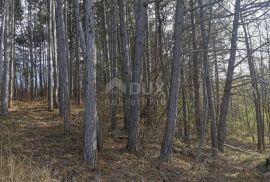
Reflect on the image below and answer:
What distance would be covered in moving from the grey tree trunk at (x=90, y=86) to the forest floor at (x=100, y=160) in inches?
17.4

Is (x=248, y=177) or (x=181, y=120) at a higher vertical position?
(x=181, y=120)

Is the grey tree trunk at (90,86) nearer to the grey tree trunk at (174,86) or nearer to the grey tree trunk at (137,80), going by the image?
the grey tree trunk at (137,80)

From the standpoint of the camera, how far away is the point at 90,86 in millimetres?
8586

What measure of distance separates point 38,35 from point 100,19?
10.8m

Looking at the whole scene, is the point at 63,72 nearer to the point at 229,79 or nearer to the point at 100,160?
the point at 100,160

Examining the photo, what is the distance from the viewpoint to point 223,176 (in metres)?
10.3

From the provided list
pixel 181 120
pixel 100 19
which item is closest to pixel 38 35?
pixel 100 19

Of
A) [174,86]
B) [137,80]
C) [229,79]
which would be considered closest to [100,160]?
[137,80]

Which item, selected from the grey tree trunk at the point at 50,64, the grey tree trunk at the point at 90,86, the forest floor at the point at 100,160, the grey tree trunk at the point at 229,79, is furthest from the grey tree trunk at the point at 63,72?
the grey tree trunk at the point at 229,79

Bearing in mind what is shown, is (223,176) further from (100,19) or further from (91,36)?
(100,19)

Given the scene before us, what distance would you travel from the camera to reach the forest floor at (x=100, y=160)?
784cm

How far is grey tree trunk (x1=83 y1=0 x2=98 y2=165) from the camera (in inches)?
335

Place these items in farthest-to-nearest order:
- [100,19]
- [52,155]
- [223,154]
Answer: [100,19], [223,154], [52,155]

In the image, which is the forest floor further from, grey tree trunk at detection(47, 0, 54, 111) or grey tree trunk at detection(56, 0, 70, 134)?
grey tree trunk at detection(47, 0, 54, 111)
